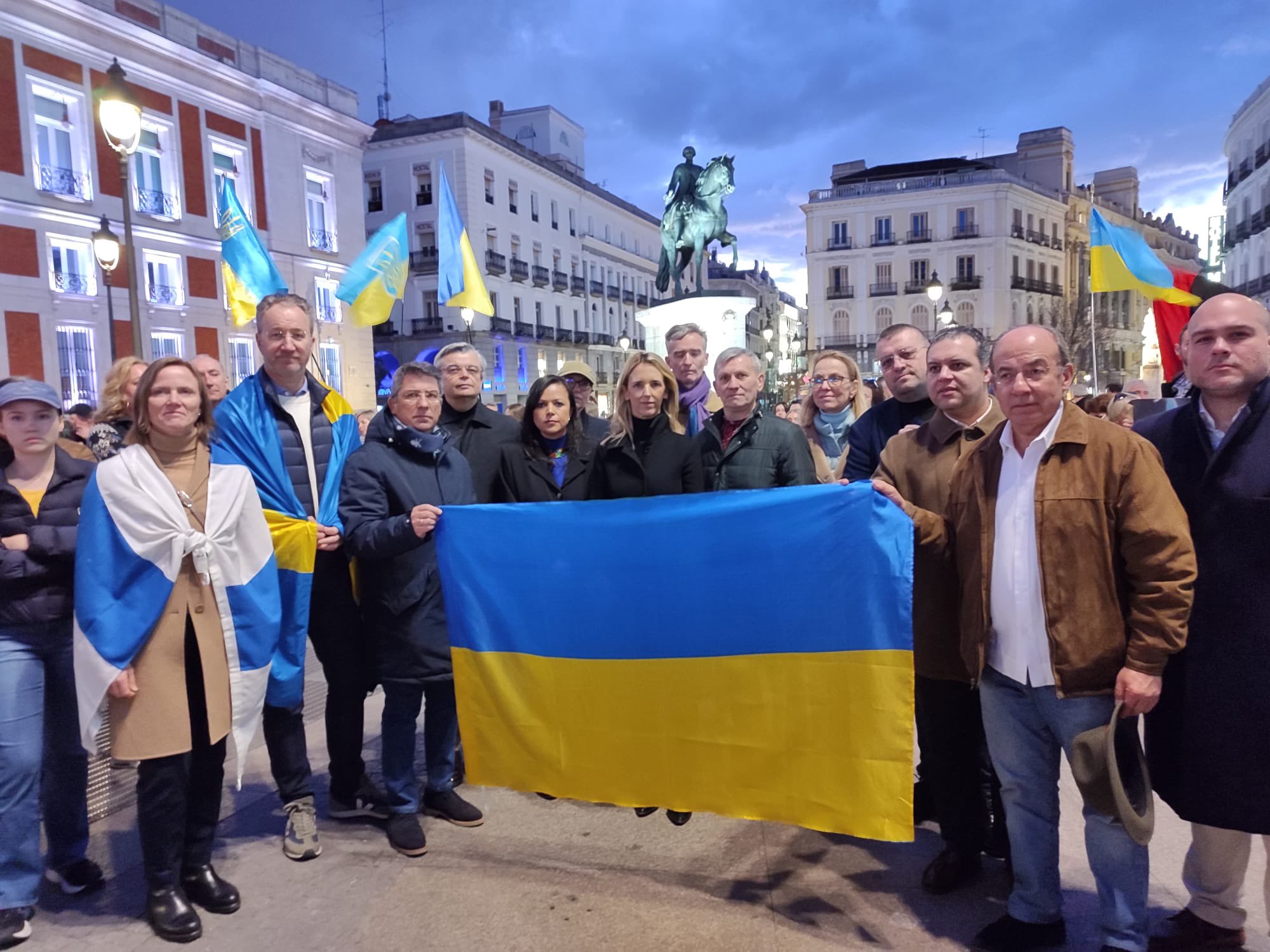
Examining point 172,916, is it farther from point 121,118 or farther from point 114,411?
point 121,118

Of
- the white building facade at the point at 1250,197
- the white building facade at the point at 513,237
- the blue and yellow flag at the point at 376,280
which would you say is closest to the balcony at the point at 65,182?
the white building facade at the point at 513,237

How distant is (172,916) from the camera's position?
2.98m

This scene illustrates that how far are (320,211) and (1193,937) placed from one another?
30.0 metres

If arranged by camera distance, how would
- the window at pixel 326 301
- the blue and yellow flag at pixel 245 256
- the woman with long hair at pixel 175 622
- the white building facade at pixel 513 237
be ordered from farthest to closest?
the white building facade at pixel 513 237, the window at pixel 326 301, the blue and yellow flag at pixel 245 256, the woman with long hair at pixel 175 622

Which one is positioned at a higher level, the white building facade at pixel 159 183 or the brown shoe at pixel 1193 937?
the white building facade at pixel 159 183

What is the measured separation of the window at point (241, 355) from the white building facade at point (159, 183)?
0.04 m

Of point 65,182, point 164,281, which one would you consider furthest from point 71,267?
point 164,281

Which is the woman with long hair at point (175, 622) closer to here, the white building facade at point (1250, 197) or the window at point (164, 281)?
the window at point (164, 281)

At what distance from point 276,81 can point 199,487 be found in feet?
89.2

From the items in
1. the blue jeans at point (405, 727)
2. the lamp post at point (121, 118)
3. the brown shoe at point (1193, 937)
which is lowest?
the brown shoe at point (1193, 937)

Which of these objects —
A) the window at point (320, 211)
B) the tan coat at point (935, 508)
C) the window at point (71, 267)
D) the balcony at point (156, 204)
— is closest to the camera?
the tan coat at point (935, 508)

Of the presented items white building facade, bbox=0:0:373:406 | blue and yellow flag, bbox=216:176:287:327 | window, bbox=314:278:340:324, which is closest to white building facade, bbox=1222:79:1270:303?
window, bbox=314:278:340:324

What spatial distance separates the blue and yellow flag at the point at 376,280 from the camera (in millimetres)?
7008

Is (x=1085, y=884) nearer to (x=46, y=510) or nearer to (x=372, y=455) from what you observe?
(x=372, y=455)
